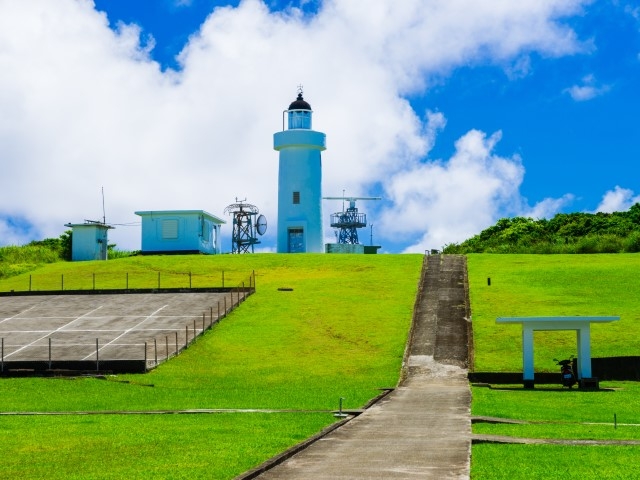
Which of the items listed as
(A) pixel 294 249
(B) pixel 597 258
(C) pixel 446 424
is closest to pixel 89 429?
→ (C) pixel 446 424

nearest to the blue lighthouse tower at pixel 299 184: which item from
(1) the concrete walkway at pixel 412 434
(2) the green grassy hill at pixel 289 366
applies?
(2) the green grassy hill at pixel 289 366

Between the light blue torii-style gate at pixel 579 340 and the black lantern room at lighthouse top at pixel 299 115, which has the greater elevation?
the black lantern room at lighthouse top at pixel 299 115

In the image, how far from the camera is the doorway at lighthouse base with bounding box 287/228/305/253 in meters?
82.1

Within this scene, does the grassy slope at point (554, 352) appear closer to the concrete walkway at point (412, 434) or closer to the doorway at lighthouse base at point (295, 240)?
the concrete walkway at point (412, 434)

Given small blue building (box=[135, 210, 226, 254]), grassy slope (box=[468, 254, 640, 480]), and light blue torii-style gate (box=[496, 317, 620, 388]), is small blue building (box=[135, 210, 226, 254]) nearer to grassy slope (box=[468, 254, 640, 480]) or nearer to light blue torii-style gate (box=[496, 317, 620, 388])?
grassy slope (box=[468, 254, 640, 480])

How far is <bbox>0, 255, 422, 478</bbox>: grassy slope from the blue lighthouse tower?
38.0 ft

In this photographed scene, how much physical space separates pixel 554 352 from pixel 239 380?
43.0ft

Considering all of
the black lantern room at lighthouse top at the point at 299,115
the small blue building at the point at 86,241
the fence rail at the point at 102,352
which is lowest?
the fence rail at the point at 102,352

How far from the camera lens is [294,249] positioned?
82.4 meters

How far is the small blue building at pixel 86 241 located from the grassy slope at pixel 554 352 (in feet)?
107

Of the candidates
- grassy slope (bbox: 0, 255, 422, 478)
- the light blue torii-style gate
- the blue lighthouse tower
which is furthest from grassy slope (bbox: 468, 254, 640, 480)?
the blue lighthouse tower

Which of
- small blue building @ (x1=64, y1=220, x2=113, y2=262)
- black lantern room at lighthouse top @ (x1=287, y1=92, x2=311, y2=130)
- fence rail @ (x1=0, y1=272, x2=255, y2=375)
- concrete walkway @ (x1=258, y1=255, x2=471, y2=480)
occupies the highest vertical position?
black lantern room at lighthouse top @ (x1=287, y1=92, x2=311, y2=130)

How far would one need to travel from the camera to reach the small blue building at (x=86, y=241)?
265 feet

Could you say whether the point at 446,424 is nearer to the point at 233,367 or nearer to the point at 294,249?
the point at 233,367
